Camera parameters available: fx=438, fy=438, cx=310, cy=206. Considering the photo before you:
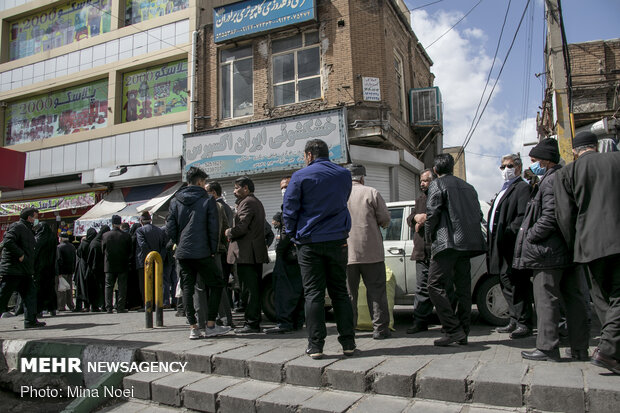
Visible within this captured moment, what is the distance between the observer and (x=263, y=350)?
4145mm

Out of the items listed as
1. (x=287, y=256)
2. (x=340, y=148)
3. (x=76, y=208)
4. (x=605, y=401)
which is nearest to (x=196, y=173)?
(x=287, y=256)

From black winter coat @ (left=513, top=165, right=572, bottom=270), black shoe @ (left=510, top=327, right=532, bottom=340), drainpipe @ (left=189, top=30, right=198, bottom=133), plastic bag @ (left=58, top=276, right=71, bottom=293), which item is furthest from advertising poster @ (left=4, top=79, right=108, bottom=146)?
black winter coat @ (left=513, top=165, right=572, bottom=270)

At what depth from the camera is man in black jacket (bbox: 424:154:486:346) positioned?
4043 millimetres

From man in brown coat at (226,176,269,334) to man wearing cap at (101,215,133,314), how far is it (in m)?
3.89

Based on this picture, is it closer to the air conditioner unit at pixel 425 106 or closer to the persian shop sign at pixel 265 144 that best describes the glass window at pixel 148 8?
the persian shop sign at pixel 265 144

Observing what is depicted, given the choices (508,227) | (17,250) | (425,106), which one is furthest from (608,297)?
(425,106)

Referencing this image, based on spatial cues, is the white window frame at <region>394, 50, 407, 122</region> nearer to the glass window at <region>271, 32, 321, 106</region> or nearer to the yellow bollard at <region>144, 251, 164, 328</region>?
the glass window at <region>271, 32, 321, 106</region>

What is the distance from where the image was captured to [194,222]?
4941 millimetres

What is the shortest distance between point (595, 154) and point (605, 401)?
1707 millimetres

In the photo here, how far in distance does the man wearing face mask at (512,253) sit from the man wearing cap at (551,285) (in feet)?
3.07

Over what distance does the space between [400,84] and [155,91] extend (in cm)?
897

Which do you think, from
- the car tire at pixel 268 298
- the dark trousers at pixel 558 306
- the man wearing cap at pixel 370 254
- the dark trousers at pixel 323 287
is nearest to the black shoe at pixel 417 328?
the man wearing cap at pixel 370 254

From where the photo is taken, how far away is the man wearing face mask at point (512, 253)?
14.9 feet

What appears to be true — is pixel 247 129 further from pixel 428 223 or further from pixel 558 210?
pixel 558 210
